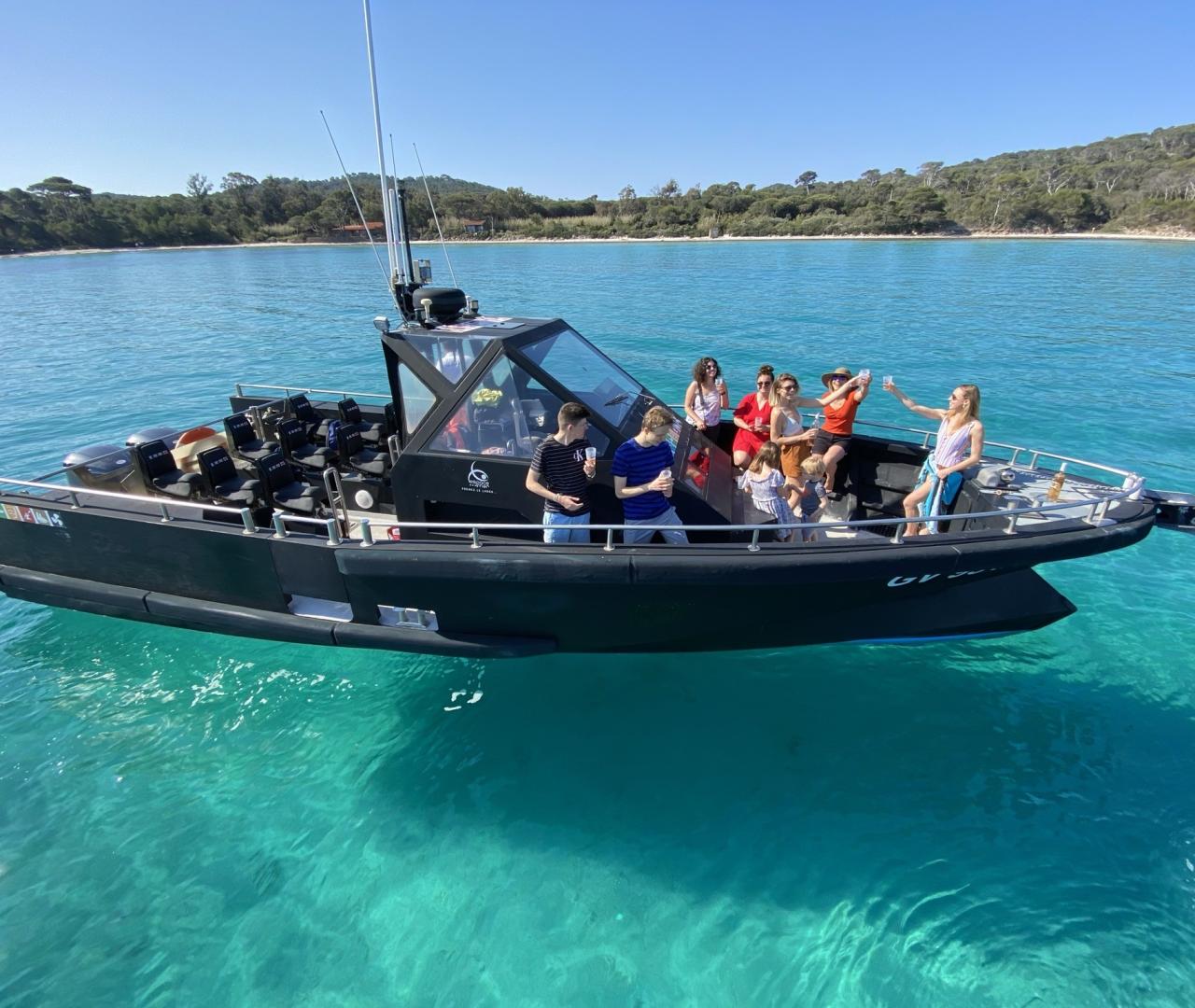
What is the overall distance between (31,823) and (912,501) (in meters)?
6.64

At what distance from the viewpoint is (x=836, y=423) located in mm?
5246

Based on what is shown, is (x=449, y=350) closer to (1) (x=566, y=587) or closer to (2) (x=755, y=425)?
(1) (x=566, y=587)

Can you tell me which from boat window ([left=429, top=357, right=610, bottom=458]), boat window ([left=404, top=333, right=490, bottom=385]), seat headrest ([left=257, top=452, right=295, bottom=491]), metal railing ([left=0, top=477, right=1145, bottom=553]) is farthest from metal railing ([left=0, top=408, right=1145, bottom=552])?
boat window ([left=404, top=333, right=490, bottom=385])

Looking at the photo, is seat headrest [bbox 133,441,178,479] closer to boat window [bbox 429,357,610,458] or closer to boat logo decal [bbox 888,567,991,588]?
boat window [bbox 429,357,610,458]

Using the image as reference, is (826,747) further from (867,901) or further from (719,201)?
(719,201)

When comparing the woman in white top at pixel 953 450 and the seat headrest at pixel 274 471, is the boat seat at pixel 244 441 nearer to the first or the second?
the seat headrest at pixel 274 471

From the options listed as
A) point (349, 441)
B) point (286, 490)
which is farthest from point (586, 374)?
point (349, 441)

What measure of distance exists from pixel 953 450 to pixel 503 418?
315 centimetres

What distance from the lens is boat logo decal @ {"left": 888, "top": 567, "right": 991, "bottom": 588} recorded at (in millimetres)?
3714

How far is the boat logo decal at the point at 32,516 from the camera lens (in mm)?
4809

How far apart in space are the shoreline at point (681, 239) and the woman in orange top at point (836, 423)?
80.9 m

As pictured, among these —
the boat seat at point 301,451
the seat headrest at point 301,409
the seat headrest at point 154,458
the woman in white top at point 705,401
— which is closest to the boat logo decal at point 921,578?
the woman in white top at point 705,401

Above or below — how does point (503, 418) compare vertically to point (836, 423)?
above

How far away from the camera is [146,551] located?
4.66 m
